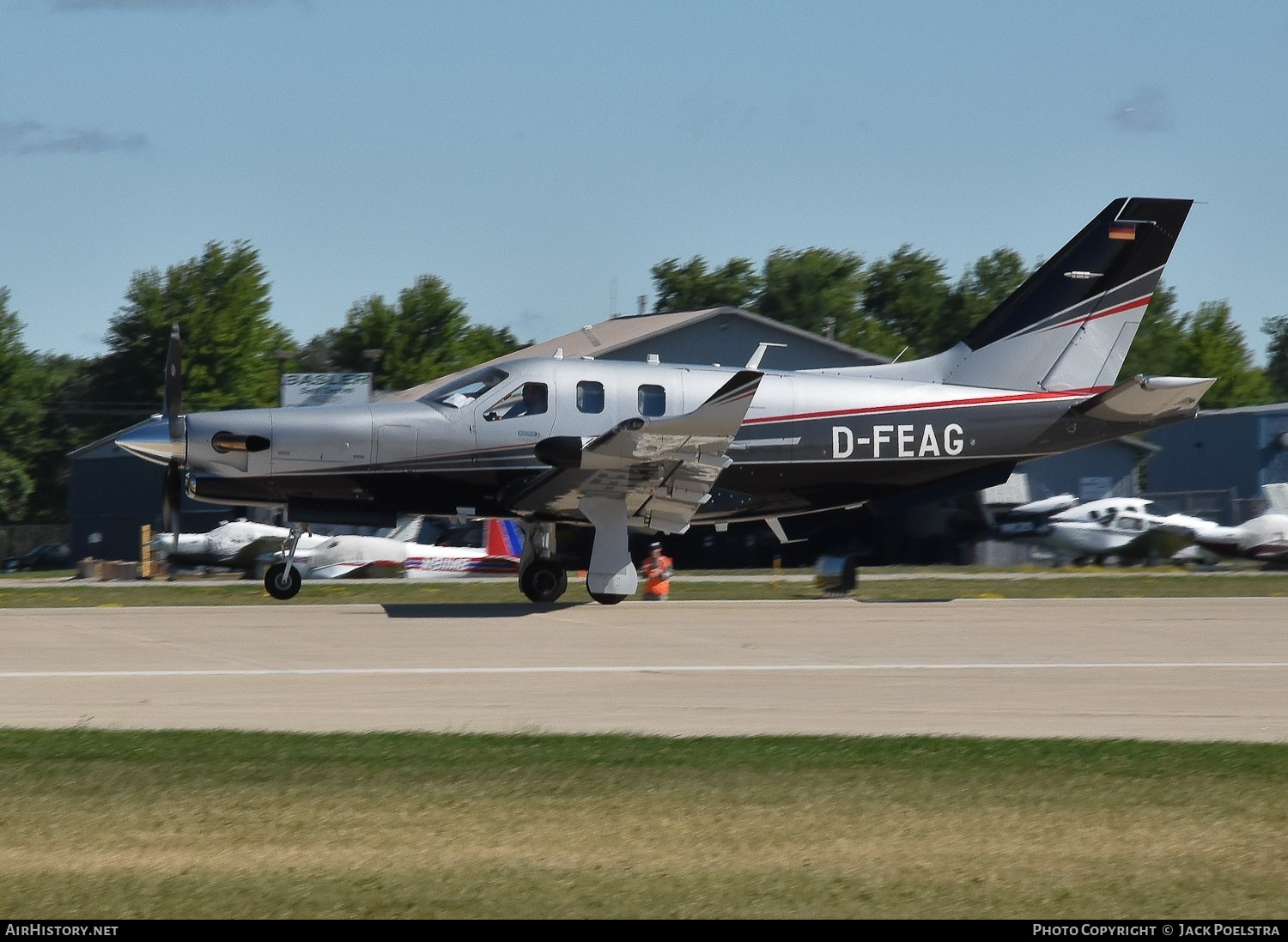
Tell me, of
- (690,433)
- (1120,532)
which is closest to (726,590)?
(690,433)

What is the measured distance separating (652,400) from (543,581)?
2899mm

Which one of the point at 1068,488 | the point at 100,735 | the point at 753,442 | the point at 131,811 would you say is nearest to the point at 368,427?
the point at 753,442

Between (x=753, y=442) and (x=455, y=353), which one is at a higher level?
(x=455, y=353)

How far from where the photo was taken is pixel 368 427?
18.5 m

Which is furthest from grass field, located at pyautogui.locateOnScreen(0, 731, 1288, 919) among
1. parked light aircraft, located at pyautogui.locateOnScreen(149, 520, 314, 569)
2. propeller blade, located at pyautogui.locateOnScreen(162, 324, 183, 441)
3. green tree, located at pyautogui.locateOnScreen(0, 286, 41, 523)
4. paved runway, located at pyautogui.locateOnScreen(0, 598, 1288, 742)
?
green tree, located at pyautogui.locateOnScreen(0, 286, 41, 523)

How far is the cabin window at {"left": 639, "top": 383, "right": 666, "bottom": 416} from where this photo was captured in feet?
62.3

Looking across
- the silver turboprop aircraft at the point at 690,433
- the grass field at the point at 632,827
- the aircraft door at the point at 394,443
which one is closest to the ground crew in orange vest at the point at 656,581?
the silver turboprop aircraft at the point at 690,433

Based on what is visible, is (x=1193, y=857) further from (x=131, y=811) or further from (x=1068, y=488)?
(x=1068, y=488)

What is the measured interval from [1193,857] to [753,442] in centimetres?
1326

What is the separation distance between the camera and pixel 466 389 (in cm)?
1905

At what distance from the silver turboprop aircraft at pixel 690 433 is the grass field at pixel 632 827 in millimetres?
8260

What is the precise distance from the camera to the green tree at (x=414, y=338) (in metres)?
86.2

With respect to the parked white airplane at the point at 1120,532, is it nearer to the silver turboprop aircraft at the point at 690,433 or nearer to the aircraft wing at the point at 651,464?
the silver turboprop aircraft at the point at 690,433

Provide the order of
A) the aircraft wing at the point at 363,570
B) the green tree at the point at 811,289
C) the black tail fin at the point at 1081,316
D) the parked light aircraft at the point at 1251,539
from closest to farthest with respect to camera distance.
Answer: the black tail fin at the point at 1081,316 → the parked light aircraft at the point at 1251,539 → the aircraft wing at the point at 363,570 → the green tree at the point at 811,289
